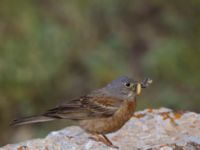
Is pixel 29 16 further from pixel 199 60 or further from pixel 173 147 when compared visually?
pixel 173 147

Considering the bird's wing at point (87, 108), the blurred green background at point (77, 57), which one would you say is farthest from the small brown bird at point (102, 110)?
the blurred green background at point (77, 57)

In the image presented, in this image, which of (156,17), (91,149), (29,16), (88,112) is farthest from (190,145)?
(156,17)

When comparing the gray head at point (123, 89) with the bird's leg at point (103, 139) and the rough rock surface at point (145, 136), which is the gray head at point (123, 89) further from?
the bird's leg at point (103, 139)

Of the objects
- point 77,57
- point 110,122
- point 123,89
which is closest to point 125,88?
point 123,89

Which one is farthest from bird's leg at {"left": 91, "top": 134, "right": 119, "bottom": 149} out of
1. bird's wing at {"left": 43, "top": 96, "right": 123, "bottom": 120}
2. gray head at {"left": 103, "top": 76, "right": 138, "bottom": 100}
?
gray head at {"left": 103, "top": 76, "right": 138, "bottom": 100}

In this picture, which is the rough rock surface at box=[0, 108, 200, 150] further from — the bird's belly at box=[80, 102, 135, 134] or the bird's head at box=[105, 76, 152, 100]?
the bird's head at box=[105, 76, 152, 100]

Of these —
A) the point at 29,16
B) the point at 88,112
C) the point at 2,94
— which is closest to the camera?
the point at 88,112
